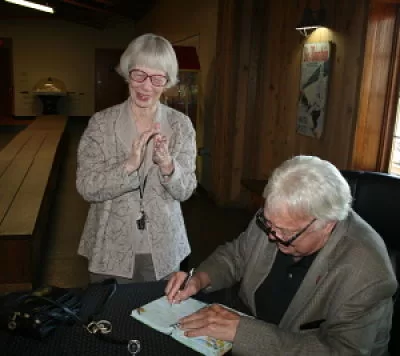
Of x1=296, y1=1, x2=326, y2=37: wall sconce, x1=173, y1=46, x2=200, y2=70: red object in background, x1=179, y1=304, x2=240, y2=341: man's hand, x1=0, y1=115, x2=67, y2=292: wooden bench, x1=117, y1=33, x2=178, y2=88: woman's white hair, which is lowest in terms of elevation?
x1=0, y1=115, x2=67, y2=292: wooden bench

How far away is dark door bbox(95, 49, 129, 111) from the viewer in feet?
43.4

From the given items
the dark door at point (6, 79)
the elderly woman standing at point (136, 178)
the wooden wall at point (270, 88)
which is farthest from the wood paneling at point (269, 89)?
the dark door at point (6, 79)

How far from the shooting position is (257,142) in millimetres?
5059

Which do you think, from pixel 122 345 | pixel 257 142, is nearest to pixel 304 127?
pixel 257 142

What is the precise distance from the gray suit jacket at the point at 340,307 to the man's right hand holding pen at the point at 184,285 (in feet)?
0.90

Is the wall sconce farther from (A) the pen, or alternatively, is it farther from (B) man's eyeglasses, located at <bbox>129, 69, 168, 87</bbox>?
(A) the pen

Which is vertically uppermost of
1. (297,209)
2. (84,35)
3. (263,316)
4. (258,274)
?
(84,35)

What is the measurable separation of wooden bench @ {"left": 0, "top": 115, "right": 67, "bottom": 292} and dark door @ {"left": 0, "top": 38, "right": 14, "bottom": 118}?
7.92m

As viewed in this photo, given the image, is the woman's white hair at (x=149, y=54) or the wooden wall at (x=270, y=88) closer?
the woman's white hair at (x=149, y=54)

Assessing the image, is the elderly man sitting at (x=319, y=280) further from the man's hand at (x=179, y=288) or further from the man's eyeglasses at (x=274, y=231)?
the man's hand at (x=179, y=288)

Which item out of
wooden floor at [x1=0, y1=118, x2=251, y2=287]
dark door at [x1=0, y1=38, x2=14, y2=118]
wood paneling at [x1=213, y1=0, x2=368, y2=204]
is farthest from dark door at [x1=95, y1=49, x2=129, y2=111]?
wood paneling at [x1=213, y1=0, x2=368, y2=204]

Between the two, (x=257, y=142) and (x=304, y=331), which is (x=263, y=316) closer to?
(x=304, y=331)

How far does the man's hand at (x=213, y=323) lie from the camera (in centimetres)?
121

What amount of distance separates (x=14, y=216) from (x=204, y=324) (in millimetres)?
2236
